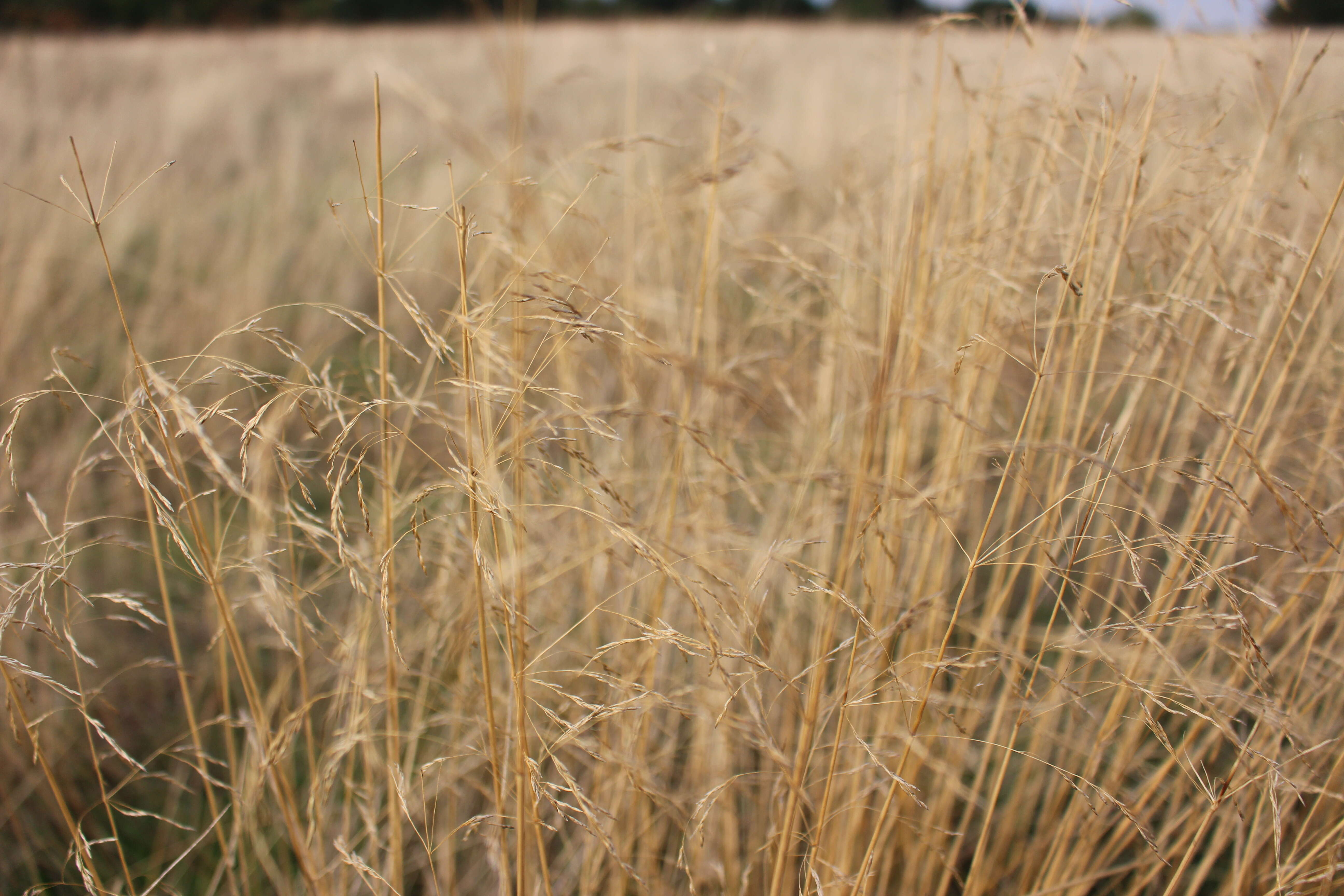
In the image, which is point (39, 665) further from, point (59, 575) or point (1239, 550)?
point (1239, 550)

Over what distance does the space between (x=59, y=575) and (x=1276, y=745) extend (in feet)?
4.37

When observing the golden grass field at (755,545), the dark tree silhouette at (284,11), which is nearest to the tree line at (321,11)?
the dark tree silhouette at (284,11)

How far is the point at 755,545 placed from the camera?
1128 mm

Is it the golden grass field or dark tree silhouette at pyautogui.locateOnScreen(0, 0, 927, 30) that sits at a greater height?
dark tree silhouette at pyautogui.locateOnScreen(0, 0, 927, 30)

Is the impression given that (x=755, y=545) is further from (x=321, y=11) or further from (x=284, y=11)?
(x=321, y=11)

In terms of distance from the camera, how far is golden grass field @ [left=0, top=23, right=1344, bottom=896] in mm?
766

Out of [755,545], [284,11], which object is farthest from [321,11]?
[755,545]

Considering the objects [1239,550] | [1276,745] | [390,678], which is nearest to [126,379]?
[390,678]

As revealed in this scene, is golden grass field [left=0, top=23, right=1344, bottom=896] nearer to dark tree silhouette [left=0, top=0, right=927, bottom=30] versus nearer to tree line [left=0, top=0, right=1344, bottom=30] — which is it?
tree line [left=0, top=0, right=1344, bottom=30]

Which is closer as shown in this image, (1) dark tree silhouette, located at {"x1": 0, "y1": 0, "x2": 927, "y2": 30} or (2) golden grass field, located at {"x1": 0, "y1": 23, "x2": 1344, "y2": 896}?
(2) golden grass field, located at {"x1": 0, "y1": 23, "x2": 1344, "y2": 896}

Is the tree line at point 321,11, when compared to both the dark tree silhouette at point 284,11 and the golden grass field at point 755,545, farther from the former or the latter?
the golden grass field at point 755,545

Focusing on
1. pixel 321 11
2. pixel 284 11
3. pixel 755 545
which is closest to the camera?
pixel 755 545

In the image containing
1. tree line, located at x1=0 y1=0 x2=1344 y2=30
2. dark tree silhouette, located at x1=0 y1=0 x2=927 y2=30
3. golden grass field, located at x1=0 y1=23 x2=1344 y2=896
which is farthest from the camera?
dark tree silhouette, located at x1=0 y1=0 x2=927 y2=30

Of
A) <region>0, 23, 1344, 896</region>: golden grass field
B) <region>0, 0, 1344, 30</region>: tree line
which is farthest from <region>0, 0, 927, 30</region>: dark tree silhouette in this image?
<region>0, 23, 1344, 896</region>: golden grass field
